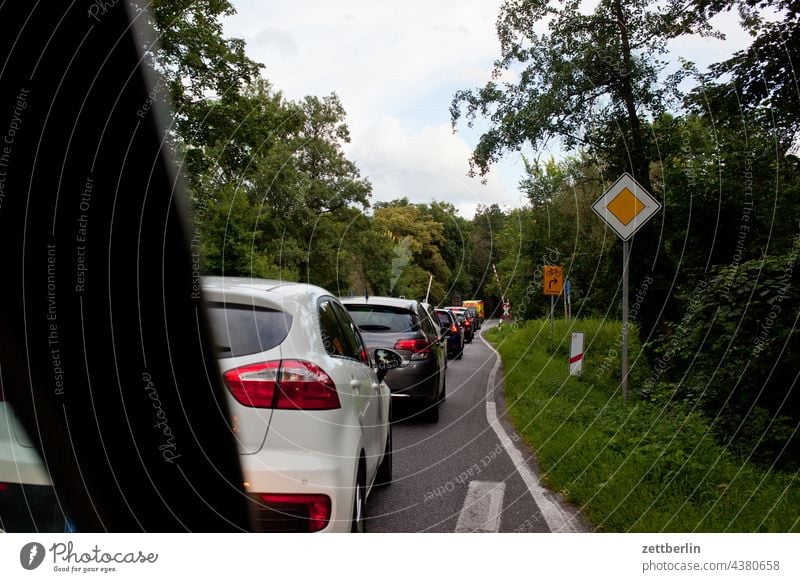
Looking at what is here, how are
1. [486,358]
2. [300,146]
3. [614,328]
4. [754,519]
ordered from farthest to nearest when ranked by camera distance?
[486,358] → [614,328] → [300,146] → [754,519]

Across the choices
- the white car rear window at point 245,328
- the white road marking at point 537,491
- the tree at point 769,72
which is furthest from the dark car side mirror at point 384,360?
the tree at point 769,72

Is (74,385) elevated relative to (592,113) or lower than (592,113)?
lower

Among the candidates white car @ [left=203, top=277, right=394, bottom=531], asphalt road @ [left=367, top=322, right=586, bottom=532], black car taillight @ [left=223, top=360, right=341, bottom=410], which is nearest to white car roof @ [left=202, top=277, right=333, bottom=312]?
white car @ [left=203, top=277, right=394, bottom=531]

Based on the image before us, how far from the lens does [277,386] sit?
275 centimetres

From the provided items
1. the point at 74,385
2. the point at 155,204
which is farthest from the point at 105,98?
the point at 74,385

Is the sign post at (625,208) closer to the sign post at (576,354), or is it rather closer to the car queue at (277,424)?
the sign post at (576,354)

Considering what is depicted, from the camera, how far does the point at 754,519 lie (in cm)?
383

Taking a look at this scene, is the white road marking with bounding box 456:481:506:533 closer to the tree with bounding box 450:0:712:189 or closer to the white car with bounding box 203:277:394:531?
the white car with bounding box 203:277:394:531

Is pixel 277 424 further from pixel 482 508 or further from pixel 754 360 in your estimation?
pixel 754 360

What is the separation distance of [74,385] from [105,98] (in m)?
1.85

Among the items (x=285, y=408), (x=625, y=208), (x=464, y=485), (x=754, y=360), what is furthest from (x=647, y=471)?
(x=625, y=208)

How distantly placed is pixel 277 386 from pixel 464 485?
2.83 meters

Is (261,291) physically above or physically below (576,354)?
above
